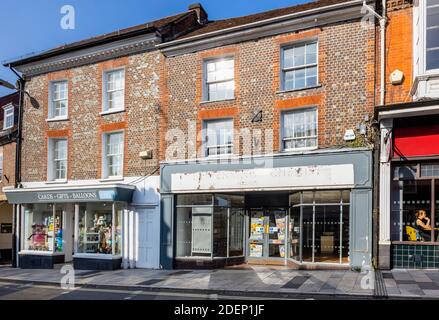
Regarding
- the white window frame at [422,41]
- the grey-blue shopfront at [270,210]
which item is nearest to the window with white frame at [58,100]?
the grey-blue shopfront at [270,210]

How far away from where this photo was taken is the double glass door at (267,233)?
15164 mm

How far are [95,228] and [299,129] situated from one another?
8.60m

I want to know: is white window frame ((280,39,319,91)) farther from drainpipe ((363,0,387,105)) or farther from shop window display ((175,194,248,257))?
shop window display ((175,194,248,257))

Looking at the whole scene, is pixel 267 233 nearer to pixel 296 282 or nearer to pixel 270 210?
pixel 270 210

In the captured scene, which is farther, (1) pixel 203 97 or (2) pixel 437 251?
(1) pixel 203 97

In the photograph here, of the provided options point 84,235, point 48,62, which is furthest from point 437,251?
point 48,62

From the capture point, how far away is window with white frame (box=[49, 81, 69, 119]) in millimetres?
18391

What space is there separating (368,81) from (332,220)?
429cm

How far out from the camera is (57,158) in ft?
60.7

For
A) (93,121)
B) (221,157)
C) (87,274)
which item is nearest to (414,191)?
(221,157)

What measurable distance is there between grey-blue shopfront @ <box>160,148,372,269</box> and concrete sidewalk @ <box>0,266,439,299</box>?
81 cm

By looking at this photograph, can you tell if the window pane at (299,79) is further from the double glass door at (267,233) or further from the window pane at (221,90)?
the double glass door at (267,233)

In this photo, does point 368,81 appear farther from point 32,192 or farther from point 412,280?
point 32,192
